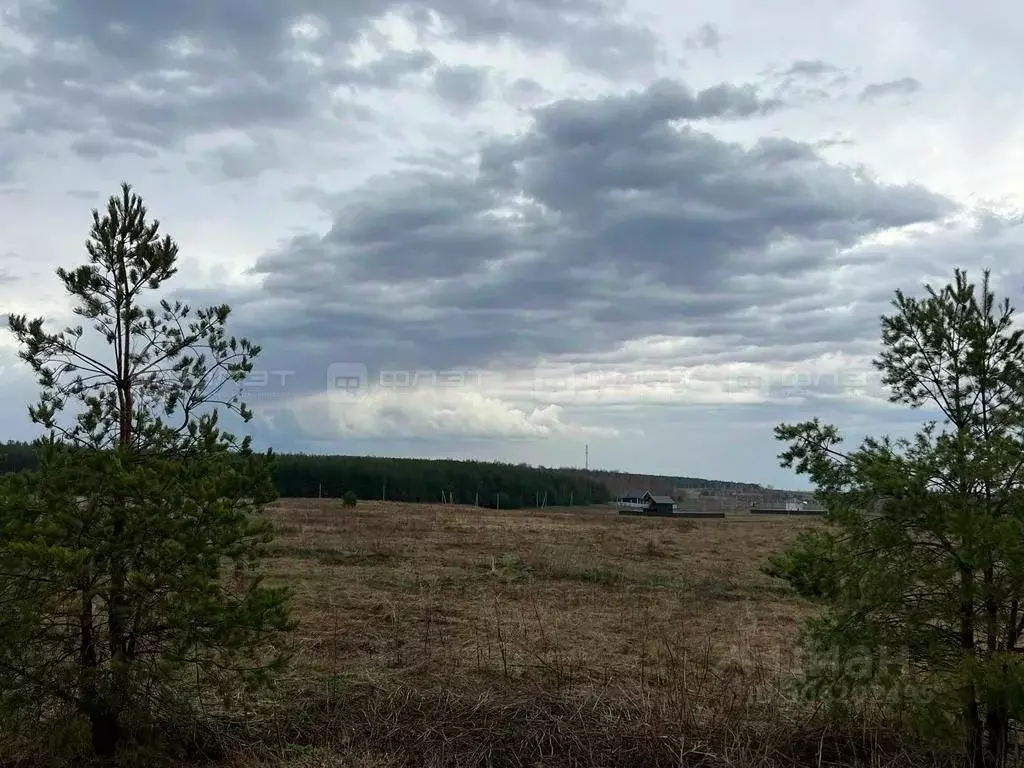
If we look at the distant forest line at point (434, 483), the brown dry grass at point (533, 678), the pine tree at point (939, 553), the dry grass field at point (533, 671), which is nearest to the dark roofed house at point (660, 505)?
the distant forest line at point (434, 483)

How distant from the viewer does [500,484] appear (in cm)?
8894

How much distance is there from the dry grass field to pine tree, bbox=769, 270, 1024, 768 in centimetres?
83

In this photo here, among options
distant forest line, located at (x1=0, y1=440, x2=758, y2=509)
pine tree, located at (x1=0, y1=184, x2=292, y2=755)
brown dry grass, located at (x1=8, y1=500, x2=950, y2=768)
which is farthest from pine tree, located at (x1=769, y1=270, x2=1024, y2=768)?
distant forest line, located at (x1=0, y1=440, x2=758, y2=509)

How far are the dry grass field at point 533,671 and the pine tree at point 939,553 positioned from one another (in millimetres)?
835

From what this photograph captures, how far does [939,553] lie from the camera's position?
599 centimetres

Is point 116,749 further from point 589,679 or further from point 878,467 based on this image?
point 878,467

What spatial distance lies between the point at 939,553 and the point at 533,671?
436cm

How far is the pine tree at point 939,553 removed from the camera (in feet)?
18.3

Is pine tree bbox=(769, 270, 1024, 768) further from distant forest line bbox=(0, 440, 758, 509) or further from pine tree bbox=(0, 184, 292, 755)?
distant forest line bbox=(0, 440, 758, 509)

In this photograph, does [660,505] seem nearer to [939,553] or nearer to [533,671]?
[533,671]

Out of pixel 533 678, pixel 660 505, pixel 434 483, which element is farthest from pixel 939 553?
pixel 434 483

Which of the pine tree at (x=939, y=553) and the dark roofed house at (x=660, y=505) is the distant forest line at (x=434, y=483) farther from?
the pine tree at (x=939, y=553)

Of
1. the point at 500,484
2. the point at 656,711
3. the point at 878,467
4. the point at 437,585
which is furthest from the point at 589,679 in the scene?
the point at 500,484

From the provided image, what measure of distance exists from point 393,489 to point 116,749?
240 ft
